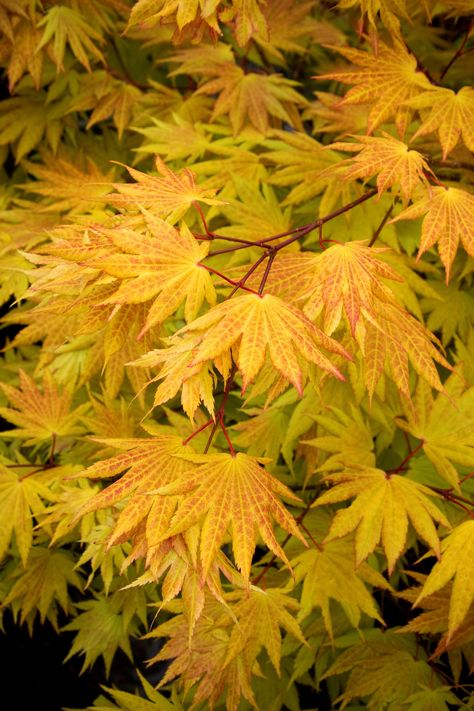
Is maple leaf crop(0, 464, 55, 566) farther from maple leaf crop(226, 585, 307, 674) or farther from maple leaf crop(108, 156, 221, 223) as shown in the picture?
maple leaf crop(108, 156, 221, 223)

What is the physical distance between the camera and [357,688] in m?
1.85

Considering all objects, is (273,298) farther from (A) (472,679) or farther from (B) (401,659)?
(A) (472,679)

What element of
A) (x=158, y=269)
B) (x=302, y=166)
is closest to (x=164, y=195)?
(x=158, y=269)

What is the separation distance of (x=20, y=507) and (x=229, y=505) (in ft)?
2.94

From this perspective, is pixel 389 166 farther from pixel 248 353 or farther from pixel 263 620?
pixel 263 620

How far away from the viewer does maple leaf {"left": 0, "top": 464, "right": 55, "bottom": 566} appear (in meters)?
1.84

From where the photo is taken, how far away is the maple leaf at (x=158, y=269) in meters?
1.18

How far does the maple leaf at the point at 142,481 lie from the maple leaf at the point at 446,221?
2.21 feet

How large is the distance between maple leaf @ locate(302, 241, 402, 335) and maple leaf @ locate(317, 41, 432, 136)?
60 cm

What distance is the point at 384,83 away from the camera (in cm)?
180

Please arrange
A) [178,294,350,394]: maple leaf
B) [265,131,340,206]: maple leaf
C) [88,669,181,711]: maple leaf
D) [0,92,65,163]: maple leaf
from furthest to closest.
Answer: [0,92,65,163]: maple leaf, [265,131,340,206]: maple leaf, [88,669,181,711]: maple leaf, [178,294,350,394]: maple leaf

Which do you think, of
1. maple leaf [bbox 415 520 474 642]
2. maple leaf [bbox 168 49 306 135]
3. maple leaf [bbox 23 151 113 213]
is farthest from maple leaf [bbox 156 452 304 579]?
maple leaf [bbox 168 49 306 135]

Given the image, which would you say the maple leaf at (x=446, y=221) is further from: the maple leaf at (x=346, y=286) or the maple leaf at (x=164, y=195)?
the maple leaf at (x=164, y=195)

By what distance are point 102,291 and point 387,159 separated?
678 mm
